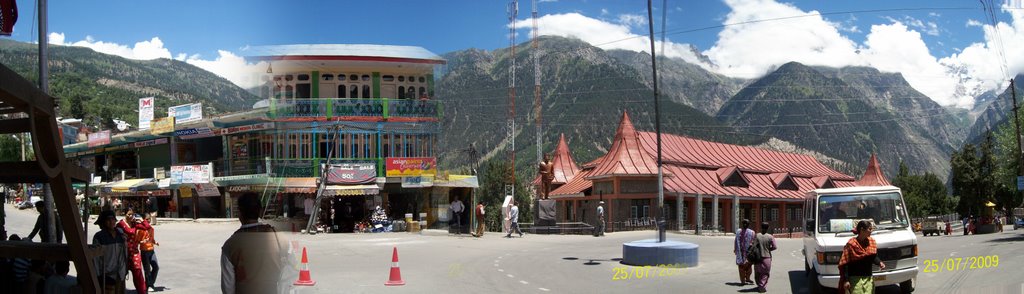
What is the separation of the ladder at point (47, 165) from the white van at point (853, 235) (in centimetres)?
1247

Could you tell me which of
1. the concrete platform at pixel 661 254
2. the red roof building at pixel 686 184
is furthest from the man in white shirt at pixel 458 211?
the red roof building at pixel 686 184

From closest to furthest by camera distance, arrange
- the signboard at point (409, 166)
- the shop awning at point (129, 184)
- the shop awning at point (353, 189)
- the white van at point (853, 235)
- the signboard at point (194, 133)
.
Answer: the signboard at point (194, 133) → the shop awning at point (129, 184) → the white van at point (853, 235) → the shop awning at point (353, 189) → the signboard at point (409, 166)

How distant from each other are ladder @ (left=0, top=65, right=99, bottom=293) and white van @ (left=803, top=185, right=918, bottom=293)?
1247 cm

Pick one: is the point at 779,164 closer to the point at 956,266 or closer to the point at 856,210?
the point at 956,266

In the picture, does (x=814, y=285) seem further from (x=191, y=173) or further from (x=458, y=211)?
(x=458, y=211)

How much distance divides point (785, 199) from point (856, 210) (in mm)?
47457

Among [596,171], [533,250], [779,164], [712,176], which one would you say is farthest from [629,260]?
[779,164]

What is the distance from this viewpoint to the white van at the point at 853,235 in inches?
584

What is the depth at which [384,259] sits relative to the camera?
2172cm

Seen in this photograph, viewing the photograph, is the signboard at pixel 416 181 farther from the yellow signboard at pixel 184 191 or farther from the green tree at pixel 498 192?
the green tree at pixel 498 192

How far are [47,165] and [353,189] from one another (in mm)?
28578
